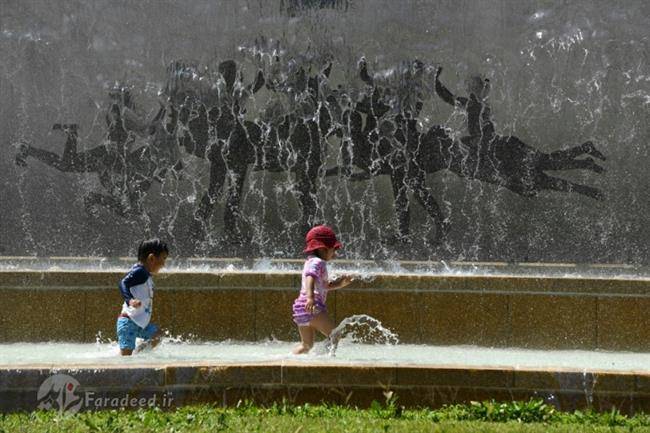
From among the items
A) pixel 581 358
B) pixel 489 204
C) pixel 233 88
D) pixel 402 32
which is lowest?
pixel 581 358

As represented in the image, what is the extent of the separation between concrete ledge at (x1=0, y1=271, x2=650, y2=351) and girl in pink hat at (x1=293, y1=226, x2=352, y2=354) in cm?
98

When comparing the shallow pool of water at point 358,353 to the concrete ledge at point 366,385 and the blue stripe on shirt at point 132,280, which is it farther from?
the concrete ledge at point 366,385

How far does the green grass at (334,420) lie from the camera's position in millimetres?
3850

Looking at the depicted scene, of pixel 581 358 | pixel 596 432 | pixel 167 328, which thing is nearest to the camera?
pixel 596 432

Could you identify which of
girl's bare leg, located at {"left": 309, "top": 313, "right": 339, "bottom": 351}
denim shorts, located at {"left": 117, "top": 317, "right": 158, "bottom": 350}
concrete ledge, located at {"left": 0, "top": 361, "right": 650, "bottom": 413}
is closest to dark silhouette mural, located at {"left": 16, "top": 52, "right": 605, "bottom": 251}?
girl's bare leg, located at {"left": 309, "top": 313, "right": 339, "bottom": 351}

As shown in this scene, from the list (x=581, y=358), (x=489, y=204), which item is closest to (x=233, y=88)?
(x=489, y=204)

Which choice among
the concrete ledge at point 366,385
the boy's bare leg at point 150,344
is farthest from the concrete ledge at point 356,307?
the concrete ledge at point 366,385

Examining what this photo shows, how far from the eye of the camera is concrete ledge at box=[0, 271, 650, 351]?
270 inches

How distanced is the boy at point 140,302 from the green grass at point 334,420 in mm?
1327

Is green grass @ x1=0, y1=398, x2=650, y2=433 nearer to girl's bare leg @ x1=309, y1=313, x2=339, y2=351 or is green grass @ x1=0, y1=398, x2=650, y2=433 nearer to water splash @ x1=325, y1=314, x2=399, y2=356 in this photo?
girl's bare leg @ x1=309, y1=313, x2=339, y2=351

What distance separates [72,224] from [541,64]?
7568 millimetres

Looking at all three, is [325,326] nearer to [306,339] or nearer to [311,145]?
[306,339]

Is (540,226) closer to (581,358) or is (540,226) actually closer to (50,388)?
(581,358)

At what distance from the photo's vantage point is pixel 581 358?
21.1 feet
